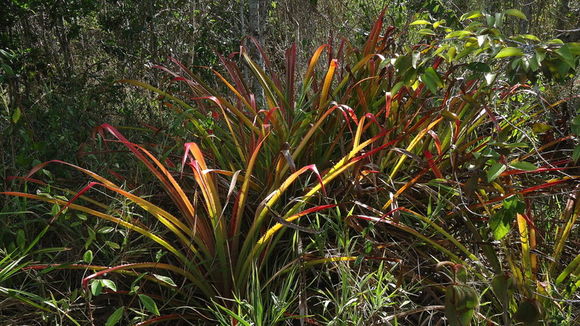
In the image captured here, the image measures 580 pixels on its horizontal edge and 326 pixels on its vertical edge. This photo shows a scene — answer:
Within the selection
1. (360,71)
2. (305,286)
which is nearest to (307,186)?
(305,286)

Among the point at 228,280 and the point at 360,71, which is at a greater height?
the point at 360,71

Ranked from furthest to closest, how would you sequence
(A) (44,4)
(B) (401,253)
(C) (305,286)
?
(A) (44,4)
(B) (401,253)
(C) (305,286)

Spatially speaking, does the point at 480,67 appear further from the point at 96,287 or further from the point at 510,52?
the point at 96,287

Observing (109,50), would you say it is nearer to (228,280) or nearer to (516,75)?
(228,280)

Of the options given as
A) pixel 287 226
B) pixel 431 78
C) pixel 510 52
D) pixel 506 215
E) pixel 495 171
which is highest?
pixel 510 52

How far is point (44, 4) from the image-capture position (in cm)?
372

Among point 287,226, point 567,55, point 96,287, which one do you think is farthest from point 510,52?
point 96,287

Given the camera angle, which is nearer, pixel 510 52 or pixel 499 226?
pixel 510 52

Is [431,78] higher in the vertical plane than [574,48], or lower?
lower

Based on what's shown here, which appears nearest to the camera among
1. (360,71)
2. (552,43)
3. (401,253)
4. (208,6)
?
(552,43)

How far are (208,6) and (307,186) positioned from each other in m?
3.22

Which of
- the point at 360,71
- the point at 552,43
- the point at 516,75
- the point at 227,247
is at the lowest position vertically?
the point at 227,247

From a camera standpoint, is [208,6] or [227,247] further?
[208,6]

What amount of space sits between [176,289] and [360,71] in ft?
4.55
